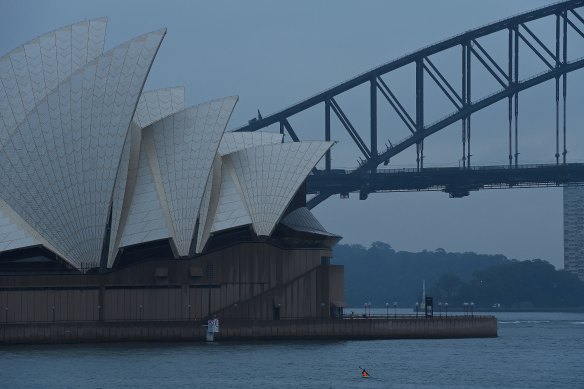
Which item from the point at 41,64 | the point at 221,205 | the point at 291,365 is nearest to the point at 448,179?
the point at 221,205

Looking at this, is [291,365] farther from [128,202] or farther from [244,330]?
[128,202]

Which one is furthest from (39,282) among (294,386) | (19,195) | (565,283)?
(565,283)

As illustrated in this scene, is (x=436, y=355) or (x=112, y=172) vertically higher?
(x=112, y=172)

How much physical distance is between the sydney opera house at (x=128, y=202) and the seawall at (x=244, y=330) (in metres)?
1.55

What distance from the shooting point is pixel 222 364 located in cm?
6088

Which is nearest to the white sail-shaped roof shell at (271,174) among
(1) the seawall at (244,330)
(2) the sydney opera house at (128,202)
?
(2) the sydney opera house at (128,202)

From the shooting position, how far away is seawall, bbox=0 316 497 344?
6875 cm

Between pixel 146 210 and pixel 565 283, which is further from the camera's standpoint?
pixel 565 283

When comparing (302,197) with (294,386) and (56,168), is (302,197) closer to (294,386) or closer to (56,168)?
(56,168)

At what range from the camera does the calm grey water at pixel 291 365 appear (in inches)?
2189

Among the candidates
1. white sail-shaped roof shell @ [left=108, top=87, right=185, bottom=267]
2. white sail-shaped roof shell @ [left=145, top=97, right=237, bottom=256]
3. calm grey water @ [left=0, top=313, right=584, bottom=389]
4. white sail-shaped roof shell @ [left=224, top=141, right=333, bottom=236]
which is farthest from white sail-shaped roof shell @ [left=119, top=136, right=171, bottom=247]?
calm grey water @ [left=0, top=313, right=584, bottom=389]

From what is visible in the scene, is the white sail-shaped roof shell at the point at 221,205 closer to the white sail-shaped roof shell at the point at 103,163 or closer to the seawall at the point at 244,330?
the white sail-shaped roof shell at the point at 103,163

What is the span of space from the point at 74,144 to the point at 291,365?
15.5 m

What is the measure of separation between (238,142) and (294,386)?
84.6 ft
